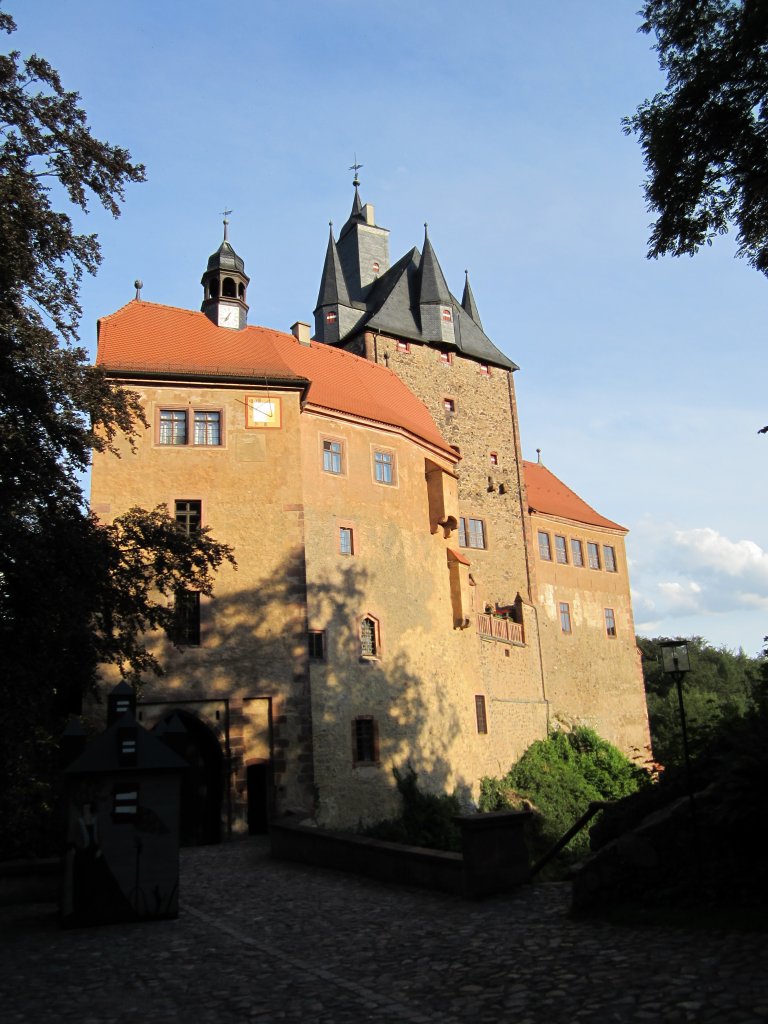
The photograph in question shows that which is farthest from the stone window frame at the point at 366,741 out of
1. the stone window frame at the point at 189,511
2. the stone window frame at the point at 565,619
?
the stone window frame at the point at 565,619

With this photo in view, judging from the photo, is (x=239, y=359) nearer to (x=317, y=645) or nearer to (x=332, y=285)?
(x=317, y=645)

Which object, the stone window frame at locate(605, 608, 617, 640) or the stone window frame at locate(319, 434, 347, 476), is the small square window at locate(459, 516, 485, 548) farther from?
the stone window frame at locate(319, 434, 347, 476)

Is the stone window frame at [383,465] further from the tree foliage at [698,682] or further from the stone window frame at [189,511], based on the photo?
the tree foliage at [698,682]

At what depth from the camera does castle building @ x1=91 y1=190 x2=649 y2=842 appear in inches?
803

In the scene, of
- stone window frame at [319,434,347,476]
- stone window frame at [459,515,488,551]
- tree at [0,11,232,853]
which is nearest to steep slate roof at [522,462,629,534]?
stone window frame at [459,515,488,551]

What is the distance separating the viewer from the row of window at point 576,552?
38.6 m

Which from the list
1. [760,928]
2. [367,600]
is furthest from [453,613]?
[760,928]

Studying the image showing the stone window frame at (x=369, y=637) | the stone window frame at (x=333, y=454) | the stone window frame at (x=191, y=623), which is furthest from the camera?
the stone window frame at (x=333, y=454)

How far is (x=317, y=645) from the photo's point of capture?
22.1 meters

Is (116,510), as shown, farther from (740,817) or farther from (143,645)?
(740,817)

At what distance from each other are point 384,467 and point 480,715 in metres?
9.56

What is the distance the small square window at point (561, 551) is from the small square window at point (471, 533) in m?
5.39

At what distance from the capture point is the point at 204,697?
20.1m

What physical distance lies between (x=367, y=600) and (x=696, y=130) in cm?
1518
